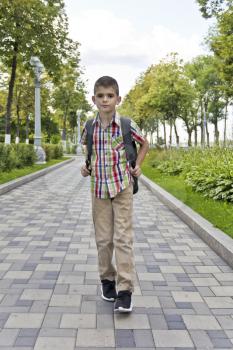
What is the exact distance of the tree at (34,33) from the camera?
17594 mm

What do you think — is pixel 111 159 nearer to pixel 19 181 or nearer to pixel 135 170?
pixel 135 170

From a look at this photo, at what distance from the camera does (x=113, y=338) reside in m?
3.02

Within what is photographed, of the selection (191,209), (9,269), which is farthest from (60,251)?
(191,209)

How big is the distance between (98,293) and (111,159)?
1321 mm

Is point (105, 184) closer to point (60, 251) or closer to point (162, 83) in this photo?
point (60, 251)

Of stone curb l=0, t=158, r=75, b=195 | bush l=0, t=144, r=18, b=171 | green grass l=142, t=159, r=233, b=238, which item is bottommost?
green grass l=142, t=159, r=233, b=238

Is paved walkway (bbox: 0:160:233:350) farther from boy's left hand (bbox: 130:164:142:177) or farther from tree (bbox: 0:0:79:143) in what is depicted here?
tree (bbox: 0:0:79:143)

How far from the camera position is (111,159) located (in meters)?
3.44

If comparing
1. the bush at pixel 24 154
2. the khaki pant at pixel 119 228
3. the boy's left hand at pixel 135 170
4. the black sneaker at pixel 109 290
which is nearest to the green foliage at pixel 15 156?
the bush at pixel 24 154

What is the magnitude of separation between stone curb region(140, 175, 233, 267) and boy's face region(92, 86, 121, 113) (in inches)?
93.2

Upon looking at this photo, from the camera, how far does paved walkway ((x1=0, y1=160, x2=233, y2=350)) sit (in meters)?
3.04

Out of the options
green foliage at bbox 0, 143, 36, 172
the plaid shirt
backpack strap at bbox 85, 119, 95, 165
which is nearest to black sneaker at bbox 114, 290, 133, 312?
the plaid shirt

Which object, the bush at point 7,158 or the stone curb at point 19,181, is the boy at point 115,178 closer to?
the stone curb at point 19,181

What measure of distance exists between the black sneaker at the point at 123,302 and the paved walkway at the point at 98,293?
0.06 m
